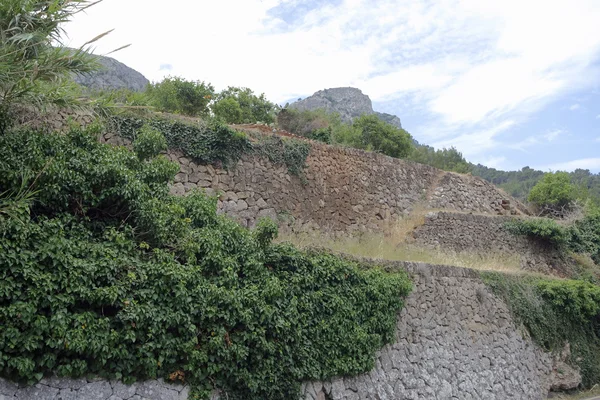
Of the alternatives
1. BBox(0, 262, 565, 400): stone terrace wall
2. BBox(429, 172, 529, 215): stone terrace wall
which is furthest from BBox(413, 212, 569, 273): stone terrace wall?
BBox(0, 262, 565, 400): stone terrace wall

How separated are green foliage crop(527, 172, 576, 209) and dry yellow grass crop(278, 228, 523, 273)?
30.7ft

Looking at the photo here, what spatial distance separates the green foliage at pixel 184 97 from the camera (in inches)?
810

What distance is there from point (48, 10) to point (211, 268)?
4454 mm

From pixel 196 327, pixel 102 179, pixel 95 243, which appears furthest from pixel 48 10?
pixel 196 327

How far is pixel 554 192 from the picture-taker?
2902 centimetres

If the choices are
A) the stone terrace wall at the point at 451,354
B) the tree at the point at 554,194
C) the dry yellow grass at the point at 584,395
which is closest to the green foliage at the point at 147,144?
the stone terrace wall at the point at 451,354

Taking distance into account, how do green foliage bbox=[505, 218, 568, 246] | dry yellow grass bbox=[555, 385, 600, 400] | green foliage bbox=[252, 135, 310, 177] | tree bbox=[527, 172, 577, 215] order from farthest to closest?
tree bbox=[527, 172, 577, 215], green foliage bbox=[505, 218, 568, 246], dry yellow grass bbox=[555, 385, 600, 400], green foliage bbox=[252, 135, 310, 177]

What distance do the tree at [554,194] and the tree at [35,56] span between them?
26.0 m

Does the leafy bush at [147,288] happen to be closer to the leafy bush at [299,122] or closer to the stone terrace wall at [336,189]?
the stone terrace wall at [336,189]

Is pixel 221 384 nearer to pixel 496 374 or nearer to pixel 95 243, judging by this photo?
pixel 95 243

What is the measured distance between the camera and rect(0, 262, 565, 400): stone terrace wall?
34.7ft

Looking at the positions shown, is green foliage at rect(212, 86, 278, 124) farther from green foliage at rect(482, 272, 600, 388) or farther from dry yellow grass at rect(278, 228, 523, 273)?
green foliage at rect(482, 272, 600, 388)

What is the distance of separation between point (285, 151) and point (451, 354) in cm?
714

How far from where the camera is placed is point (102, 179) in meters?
7.81
